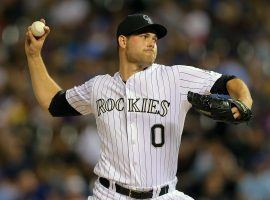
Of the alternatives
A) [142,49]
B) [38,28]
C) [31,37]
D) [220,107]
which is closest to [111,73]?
[31,37]

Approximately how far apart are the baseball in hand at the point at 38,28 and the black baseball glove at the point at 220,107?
1.43 meters

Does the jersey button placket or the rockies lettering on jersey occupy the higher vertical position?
the rockies lettering on jersey

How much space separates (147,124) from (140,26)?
692 mm

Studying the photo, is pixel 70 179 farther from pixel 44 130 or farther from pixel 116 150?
pixel 116 150

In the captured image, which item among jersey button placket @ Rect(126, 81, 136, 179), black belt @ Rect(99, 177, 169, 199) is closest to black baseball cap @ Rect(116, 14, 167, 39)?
jersey button placket @ Rect(126, 81, 136, 179)

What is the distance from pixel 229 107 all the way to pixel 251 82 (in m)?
5.82

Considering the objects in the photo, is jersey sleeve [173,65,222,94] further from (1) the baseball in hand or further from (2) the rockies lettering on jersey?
(1) the baseball in hand

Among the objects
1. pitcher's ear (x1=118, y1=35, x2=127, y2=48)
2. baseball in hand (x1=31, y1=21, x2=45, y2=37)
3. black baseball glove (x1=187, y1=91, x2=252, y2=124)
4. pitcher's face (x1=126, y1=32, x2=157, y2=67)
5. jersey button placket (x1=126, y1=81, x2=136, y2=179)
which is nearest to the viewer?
black baseball glove (x1=187, y1=91, x2=252, y2=124)

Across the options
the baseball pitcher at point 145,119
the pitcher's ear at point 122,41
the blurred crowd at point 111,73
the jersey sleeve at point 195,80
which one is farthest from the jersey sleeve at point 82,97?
the blurred crowd at point 111,73

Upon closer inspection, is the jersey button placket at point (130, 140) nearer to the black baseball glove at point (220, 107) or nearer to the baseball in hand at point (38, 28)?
the black baseball glove at point (220, 107)

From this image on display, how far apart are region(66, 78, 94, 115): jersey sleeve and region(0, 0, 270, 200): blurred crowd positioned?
3.01 m

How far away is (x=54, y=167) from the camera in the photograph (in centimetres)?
948

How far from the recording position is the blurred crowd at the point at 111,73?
29.7ft

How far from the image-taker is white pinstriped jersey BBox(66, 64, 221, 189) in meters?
5.35
